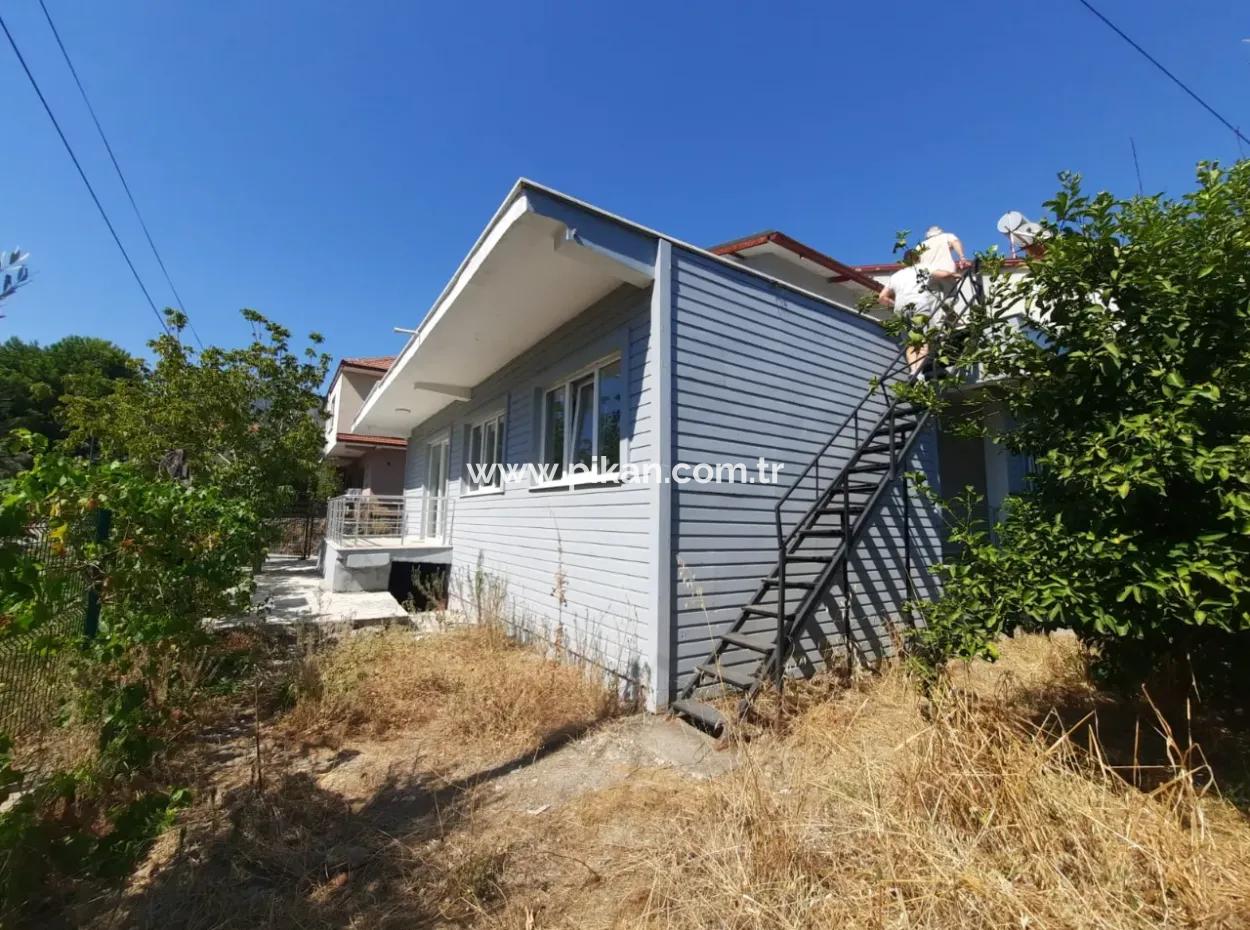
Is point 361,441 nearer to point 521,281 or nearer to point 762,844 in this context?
point 521,281

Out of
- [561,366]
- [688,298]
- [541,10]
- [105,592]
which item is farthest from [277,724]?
[541,10]

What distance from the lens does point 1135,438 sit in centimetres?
276

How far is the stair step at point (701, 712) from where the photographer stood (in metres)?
4.06

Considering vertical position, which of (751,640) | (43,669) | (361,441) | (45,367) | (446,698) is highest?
(45,367)

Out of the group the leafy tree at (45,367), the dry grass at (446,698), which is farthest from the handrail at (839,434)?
the leafy tree at (45,367)

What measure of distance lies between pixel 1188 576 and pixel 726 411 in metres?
3.32

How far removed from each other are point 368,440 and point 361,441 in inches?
8.7

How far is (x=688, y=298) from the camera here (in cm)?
509

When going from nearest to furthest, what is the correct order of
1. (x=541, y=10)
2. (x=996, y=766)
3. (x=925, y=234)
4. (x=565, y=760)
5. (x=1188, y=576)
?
(x=996, y=766), (x=1188, y=576), (x=565, y=760), (x=541, y=10), (x=925, y=234)

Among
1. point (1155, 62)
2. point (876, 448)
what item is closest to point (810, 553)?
point (876, 448)

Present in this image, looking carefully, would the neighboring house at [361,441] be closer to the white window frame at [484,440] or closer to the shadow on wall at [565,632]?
the white window frame at [484,440]

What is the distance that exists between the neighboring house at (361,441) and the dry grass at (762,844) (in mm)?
15501

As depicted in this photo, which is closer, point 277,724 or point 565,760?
point 565,760

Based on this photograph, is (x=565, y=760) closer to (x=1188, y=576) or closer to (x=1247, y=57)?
(x=1188, y=576)
